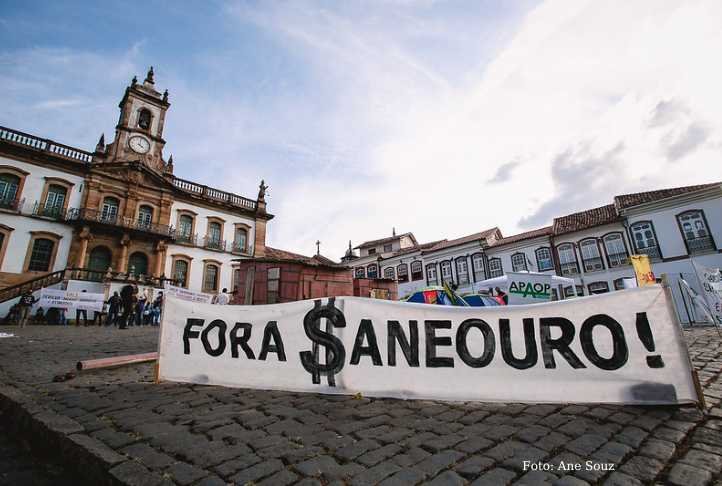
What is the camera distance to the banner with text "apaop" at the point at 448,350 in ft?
9.80

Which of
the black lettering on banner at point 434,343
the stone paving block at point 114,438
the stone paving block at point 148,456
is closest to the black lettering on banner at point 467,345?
the black lettering on banner at point 434,343

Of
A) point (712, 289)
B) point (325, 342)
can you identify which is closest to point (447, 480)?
point (325, 342)

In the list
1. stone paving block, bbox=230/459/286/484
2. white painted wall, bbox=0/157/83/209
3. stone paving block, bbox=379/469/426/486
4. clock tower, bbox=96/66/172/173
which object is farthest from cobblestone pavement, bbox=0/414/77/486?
clock tower, bbox=96/66/172/173

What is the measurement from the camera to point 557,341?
320cm

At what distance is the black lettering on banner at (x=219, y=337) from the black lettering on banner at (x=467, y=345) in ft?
9.70

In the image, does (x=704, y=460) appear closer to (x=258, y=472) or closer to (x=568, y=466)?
(x=568, y=466)

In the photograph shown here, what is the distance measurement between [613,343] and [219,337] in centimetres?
444

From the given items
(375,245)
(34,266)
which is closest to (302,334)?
(34,266)

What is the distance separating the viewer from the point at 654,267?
783 inches

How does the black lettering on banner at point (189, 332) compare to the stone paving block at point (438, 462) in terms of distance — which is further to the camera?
the black lettering on banner at point (189, 332)

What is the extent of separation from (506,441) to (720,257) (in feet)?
82.2

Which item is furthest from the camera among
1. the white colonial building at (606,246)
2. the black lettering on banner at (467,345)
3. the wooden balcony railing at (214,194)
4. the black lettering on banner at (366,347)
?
the wooden balcony railing at (214,194)

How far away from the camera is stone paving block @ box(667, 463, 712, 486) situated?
1.73 m

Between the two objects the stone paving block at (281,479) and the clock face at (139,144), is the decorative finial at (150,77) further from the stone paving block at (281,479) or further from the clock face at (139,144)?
the stone paving block at (281,479)
